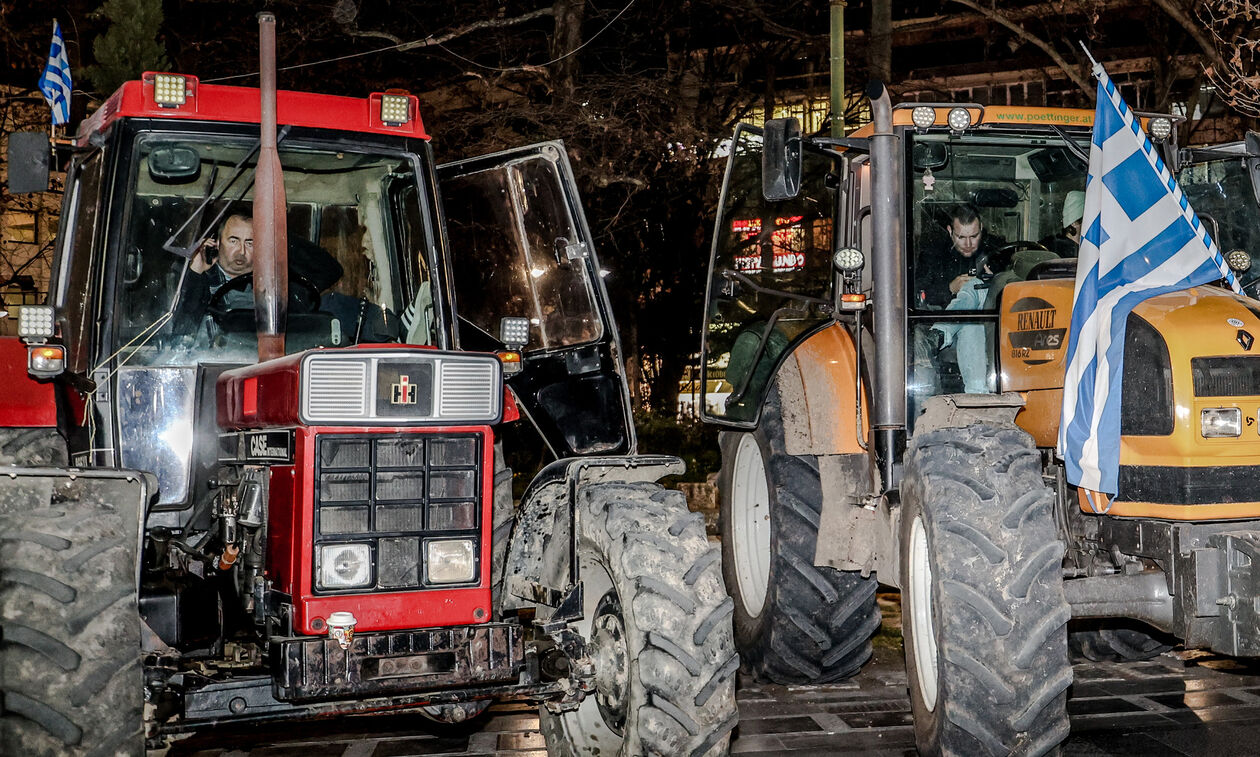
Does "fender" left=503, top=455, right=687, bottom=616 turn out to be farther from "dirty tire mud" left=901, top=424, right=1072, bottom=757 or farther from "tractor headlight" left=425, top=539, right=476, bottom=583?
"dirty tire mud" left=901, top=424, right=1072, bottom=757

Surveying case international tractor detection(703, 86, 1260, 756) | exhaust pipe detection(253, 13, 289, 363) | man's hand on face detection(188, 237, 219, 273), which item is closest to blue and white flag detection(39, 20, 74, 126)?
man's hand on face detection(188, 237, 219, 273)

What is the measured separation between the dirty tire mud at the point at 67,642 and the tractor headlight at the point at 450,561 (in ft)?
3.38

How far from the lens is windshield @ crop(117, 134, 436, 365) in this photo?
5117mm

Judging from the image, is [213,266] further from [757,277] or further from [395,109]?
[757,277]

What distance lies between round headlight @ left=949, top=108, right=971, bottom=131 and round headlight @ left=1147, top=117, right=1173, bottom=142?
3.41 feet

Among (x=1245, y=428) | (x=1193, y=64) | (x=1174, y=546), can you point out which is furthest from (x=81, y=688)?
(x=1193, y=64)

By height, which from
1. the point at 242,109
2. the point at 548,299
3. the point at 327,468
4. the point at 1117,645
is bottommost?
the point at 1117,645

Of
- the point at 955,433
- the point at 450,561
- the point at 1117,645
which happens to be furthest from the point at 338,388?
the point at 1117,645

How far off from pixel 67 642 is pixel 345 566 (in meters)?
0.93

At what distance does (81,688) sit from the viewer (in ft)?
12.7

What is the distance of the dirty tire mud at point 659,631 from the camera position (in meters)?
4.25

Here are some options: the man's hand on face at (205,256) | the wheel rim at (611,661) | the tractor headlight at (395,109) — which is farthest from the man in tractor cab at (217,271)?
the wheel rim at (611,661)

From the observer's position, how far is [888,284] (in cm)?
574

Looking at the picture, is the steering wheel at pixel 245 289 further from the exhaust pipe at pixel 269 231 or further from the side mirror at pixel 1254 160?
the side mirror at pixel 1254 160
